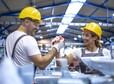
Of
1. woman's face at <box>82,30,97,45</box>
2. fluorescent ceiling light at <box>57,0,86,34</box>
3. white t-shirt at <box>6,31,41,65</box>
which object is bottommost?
white t-shirt at <box>6,31,41,65</box>

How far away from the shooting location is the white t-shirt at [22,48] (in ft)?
6.63

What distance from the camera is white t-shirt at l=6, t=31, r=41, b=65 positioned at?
2.02m

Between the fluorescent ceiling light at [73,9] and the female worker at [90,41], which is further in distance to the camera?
the fluorescent ceiling light at [73,9]

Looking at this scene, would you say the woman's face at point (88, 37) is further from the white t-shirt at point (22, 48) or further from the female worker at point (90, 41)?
the white t-shirt at point (22, 48)

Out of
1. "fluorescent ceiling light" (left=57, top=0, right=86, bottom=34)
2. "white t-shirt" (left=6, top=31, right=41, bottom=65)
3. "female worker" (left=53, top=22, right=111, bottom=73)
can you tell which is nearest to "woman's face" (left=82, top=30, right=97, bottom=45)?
"female worker" (left=53, top=22, right=111, bottom=73)

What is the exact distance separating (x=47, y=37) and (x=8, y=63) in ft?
79.3

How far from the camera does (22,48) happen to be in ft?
6.66

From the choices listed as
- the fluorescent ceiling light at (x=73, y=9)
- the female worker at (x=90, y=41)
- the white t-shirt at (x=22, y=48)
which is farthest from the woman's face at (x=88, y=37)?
the fluorescent ceiling light at (x=73, y=9)

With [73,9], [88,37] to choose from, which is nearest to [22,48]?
[88,37]

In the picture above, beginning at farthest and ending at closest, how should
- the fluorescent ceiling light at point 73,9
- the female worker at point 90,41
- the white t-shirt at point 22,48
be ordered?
the fluorescent ceiling light at point 73,9 < the female worker at point 90,41 < the white t-shirt at point 22,48

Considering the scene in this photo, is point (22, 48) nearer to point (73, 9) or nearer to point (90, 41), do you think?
point (90, 41)

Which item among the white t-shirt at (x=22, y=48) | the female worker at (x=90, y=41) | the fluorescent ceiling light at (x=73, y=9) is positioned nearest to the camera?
the white t-shirt at (x=22, y=48)

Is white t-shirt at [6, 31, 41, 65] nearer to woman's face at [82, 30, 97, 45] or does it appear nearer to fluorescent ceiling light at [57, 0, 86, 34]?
woman's face at [82, 30, 97, 45]

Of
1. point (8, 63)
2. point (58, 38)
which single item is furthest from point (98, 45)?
point (8, 63)
